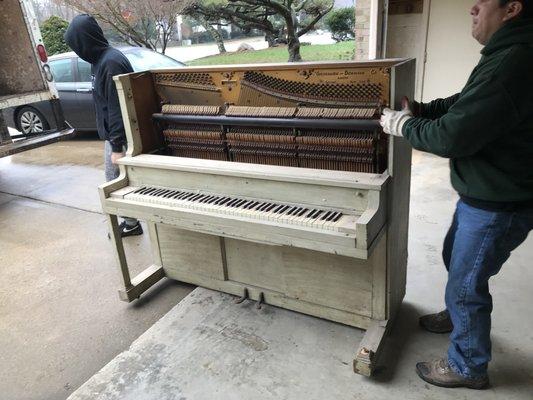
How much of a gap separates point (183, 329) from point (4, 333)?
3.76ft

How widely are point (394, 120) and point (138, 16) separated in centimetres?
814

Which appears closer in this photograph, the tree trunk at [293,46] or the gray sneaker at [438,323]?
the gray sneaker at [438,323]

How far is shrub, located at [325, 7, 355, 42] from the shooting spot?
10492 millimetres

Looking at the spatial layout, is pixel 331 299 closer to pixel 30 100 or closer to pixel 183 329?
pixel 183 329

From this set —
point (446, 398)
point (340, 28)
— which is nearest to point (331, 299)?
point (446, 398)

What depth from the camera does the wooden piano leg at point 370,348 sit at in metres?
1.98

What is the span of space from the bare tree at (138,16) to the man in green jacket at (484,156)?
7.62m

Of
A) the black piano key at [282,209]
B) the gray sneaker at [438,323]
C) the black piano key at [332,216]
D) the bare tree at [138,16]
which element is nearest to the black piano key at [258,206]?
the black piano key at [282,209]

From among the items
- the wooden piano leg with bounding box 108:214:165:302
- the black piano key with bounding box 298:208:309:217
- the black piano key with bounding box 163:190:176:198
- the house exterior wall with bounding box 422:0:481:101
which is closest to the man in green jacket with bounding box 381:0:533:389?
the black piano key with bounding box 298:208:309:217

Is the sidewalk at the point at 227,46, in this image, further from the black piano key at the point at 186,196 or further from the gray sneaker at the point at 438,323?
the gray sneaker at the point at 438,323

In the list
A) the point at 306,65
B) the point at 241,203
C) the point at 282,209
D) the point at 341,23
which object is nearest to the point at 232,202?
the point at 241,203

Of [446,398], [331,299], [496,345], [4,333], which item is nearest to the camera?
[446,398]

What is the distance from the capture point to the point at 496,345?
2.17 m

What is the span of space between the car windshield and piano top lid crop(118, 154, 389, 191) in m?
4.10
